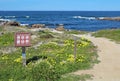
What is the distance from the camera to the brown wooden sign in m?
18.4

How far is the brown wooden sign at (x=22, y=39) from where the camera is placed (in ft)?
60.2

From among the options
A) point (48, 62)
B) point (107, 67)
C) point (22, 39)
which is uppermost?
point (22, 39)

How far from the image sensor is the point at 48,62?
53.0 ft

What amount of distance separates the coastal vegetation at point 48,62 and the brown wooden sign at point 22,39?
1.22 m

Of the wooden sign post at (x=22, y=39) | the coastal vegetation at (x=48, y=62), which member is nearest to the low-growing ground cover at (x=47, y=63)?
the coastal vegetation at (x=48, y=62)

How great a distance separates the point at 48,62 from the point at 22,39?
300 centimetres

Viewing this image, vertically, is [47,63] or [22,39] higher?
[22,39]

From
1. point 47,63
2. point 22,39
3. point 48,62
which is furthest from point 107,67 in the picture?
point 22,39

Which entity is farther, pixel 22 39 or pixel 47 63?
pixel 22 39

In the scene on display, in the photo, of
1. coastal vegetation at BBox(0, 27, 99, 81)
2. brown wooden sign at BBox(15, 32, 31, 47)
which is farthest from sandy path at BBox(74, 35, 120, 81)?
brown wooden sign at BBox(15, 32, 31, 47)

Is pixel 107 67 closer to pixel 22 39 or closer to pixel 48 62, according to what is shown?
pixel 48 62

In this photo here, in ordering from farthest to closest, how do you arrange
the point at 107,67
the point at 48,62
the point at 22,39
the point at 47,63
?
the point at 107,67, the point at 22,39, the point at 48,62, the point at 47,63

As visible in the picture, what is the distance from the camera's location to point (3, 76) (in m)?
16.5

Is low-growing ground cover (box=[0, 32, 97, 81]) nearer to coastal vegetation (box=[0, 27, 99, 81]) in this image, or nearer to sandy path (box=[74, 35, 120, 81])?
coastal vegetation (box=[0, 27, 99, 81])
